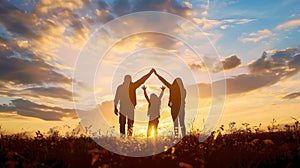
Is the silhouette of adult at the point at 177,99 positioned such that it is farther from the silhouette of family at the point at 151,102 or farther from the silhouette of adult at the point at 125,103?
the silhouette of adult at the point at 125,103

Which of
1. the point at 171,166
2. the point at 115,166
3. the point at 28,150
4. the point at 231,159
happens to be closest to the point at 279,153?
the point at 231,159

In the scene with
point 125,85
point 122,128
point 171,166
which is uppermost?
point 125,85

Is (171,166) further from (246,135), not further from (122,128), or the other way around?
(122,128)

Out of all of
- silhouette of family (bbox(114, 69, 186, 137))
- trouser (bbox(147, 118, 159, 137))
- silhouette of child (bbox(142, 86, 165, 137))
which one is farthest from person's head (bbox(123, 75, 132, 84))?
trouser (bbox(147, 118, 159, 137))

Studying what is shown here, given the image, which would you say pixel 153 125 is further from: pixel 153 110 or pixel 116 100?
pixel 116 100

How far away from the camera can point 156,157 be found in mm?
8984

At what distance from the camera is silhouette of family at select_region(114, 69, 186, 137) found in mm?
16422

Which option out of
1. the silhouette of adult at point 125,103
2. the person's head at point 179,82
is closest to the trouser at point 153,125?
the silhouette of adult at point 125,103

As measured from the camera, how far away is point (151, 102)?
695 inches

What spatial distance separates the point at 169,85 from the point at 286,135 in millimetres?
6549

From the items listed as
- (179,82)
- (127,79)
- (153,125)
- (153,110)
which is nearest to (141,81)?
(127,79)

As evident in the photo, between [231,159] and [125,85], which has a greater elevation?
[125,85]

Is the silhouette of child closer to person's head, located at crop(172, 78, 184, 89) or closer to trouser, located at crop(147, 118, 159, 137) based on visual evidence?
trouser, located at crop(147, 118, 159, 137)

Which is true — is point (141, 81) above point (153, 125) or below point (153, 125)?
above
